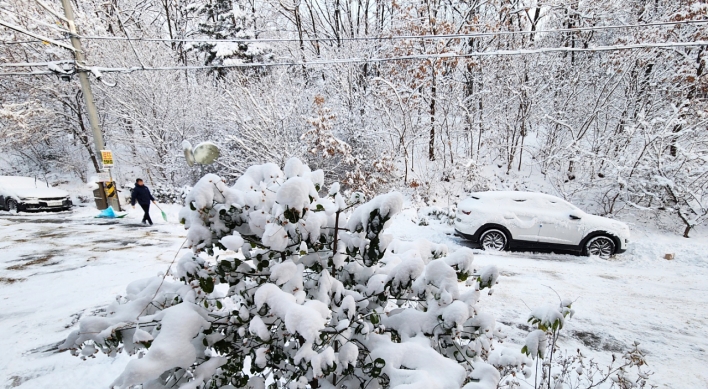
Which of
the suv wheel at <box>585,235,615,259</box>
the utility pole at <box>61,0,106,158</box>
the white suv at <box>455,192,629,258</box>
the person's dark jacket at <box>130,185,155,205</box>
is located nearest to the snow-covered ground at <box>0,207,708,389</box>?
the suv wheel at <box>585,235,615,259</box>

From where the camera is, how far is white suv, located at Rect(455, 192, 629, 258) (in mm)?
8086

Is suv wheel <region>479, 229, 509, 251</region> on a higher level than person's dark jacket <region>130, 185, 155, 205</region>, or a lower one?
lower

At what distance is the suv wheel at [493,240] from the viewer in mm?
8391

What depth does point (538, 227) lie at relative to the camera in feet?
26.9

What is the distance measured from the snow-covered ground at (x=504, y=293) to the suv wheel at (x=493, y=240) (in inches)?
13.6

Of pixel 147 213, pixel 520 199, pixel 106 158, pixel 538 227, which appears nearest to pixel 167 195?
pixel 106 158

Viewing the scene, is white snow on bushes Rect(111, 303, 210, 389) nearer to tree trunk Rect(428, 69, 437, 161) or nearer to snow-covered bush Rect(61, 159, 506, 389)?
snow-covered bush Rect(61, 159, 506, 389)

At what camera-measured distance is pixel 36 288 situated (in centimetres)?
532

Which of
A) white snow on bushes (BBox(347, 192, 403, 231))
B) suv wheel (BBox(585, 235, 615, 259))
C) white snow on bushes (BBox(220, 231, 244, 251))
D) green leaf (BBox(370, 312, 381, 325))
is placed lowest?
suv wheel (BBox(585, 235, 615, 259))

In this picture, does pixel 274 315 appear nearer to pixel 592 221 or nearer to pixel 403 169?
pixel 592 221

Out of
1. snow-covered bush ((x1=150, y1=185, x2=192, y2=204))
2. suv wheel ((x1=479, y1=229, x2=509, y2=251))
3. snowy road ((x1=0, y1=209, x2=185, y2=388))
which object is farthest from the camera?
snow-covered bush ((x1=150, y1=185, x2=192, y2=204))

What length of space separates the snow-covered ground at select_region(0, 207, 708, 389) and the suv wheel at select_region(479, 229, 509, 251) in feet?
1.14

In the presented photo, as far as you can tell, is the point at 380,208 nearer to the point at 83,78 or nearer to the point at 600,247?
the point at 600,247

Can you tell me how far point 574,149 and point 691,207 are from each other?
12.4ft
